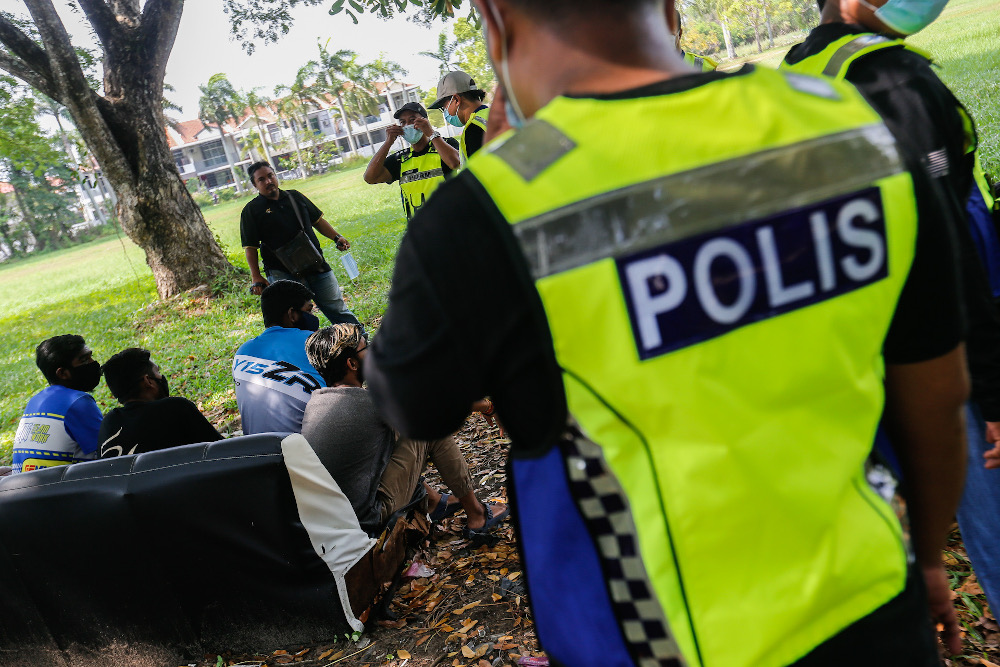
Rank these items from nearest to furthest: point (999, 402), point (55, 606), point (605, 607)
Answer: point (605, 607) → point (999, 402) → point (55, 606)

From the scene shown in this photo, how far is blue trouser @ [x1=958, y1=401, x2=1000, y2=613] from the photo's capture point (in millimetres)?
1861

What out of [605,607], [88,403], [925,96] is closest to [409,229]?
[605,607]

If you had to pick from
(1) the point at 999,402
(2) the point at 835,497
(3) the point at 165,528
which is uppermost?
(2) the point at 835,497

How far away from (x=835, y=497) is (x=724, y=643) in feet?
0.72

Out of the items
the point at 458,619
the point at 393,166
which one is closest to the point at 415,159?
the point at 393,166

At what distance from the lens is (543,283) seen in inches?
31.0

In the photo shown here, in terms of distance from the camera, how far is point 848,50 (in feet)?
5.45

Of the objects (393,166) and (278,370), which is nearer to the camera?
(278,370)

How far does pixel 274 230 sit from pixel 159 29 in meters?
6.41

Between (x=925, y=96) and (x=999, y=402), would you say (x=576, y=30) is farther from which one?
(x=999, y=402)

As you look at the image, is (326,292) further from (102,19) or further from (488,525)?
(102,19)

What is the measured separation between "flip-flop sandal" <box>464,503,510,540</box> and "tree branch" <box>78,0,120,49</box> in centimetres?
1024

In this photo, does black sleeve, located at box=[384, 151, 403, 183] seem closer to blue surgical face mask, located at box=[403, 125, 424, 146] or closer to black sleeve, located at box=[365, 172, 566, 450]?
blue surgical face mask, located at box=[403, 125, 424, 146]

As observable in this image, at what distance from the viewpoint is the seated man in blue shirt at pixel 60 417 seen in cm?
423
